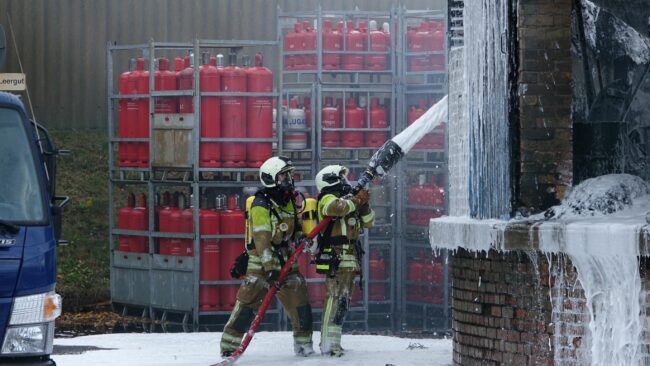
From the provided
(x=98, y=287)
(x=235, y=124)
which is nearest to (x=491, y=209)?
(x=235, y=124)

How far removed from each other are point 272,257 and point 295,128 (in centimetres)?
477

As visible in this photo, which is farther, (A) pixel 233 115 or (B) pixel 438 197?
(B) pixel 438 197

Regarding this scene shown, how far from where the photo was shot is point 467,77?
9.79 m

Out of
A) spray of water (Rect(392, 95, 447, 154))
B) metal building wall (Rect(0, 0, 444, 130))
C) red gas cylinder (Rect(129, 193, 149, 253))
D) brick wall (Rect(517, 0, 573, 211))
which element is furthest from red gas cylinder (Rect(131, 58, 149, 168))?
brick wall (Rect(517, 0, 573, 211))

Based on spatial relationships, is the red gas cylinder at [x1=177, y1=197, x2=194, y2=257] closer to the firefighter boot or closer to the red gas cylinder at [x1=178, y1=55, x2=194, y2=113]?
the red gas cylinder at [x1=178, y1=55, x2=194, y2=113]

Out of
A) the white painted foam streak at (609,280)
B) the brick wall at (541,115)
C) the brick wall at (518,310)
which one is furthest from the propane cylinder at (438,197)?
the white painted foam streak at (609,280)

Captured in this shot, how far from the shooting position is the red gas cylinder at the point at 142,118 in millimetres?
16161

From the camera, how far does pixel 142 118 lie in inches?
640

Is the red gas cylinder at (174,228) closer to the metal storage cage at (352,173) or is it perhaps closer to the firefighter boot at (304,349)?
the metal storage cage at (352,173)

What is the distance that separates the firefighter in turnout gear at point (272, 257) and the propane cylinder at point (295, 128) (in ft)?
13.2

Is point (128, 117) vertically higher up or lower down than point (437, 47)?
lower down

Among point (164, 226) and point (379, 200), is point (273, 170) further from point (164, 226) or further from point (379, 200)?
point (379, 200)

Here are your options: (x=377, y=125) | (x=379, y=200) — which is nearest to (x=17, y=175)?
(x=377, y=125)

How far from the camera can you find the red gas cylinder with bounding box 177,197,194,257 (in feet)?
51.6
